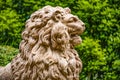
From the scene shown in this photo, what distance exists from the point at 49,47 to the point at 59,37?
4.7 inches

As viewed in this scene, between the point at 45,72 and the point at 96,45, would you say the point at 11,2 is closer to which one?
the point at 96,45

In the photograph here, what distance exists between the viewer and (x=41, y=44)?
15.2 feet

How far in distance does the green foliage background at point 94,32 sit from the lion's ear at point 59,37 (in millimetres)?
5593

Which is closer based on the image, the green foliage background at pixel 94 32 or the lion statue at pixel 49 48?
the lion statue at pixel 49 48

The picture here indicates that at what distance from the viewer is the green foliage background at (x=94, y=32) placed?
1034 centimetres

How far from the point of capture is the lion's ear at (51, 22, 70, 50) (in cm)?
462

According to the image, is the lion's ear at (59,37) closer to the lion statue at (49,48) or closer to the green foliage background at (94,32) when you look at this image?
the lion statue at (49,48)

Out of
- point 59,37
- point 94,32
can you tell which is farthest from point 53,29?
point 94,32

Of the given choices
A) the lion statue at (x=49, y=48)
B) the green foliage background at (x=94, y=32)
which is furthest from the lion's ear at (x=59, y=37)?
the green foliage background at (x=94, y=32)

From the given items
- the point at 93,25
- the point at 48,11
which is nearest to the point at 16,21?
the point at 93,25

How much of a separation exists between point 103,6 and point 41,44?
20.0ft

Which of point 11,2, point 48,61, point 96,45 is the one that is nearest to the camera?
point 48,61

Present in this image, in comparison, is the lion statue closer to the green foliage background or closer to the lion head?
the lion head

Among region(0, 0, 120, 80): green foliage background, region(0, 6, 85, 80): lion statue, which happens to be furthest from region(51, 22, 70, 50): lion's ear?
region(0, 0, 120, 80): green foliage background
